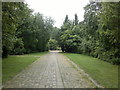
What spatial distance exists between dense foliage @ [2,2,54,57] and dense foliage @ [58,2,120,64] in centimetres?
448

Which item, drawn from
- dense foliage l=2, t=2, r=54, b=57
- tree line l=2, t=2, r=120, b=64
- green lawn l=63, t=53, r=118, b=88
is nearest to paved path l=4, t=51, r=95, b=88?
green lawn l=63, t=53, r=118, b=88

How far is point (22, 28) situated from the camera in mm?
23875

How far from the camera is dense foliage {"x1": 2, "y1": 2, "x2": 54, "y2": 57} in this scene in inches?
275

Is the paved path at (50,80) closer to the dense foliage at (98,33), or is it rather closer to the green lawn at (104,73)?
the green lawn at (104,73)

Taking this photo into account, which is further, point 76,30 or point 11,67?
point 76,30

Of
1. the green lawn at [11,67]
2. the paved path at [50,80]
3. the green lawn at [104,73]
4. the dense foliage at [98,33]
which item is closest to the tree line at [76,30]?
the dense foliage at [98,33]

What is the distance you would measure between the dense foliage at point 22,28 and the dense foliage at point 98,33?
4477mm

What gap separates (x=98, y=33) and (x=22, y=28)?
609 inches

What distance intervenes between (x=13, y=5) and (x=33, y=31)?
18.9 meters

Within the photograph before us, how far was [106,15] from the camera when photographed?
6.21m

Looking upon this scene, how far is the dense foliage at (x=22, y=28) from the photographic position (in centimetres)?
698

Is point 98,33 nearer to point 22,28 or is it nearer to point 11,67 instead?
point 11,67

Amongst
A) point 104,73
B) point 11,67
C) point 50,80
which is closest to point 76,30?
point 11,67

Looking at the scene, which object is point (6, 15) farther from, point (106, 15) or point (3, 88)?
point (106, 15)
